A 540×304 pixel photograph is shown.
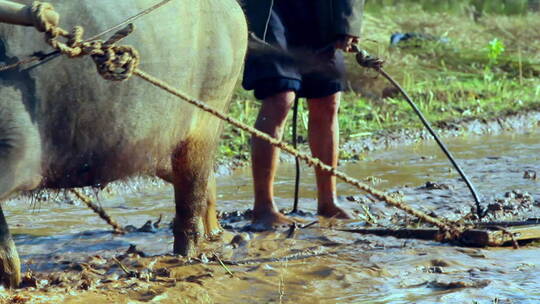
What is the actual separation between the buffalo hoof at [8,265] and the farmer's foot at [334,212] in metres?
2.07

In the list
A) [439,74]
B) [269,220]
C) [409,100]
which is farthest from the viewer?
[439,74]

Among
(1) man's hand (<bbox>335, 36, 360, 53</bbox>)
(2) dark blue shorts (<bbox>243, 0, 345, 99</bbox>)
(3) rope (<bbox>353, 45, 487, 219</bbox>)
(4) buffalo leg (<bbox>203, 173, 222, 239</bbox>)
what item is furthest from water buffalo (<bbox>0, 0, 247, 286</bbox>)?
(1) man's hand (<bbox>335, 36, 360, 53</bbox>)

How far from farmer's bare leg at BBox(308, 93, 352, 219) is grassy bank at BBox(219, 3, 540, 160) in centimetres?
140

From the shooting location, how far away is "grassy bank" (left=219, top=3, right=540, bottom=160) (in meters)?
8.74

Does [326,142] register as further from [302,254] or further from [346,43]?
[302,254]

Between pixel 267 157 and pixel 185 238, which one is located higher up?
pixel 267 157

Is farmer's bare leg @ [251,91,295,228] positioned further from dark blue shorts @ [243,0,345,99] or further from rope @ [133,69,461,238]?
rope @ [133,69,461,238]

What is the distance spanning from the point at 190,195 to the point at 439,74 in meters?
6.53

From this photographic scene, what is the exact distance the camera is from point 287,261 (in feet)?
15.3

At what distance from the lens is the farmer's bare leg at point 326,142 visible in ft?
18.7

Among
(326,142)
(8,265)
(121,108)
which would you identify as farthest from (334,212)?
(8,265)

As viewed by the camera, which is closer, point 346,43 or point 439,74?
point 346,43

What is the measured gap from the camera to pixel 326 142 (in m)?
5.73

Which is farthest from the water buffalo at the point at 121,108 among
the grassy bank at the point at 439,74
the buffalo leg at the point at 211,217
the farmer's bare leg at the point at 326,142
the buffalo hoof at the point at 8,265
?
the grassy bank at the point at 439,74
